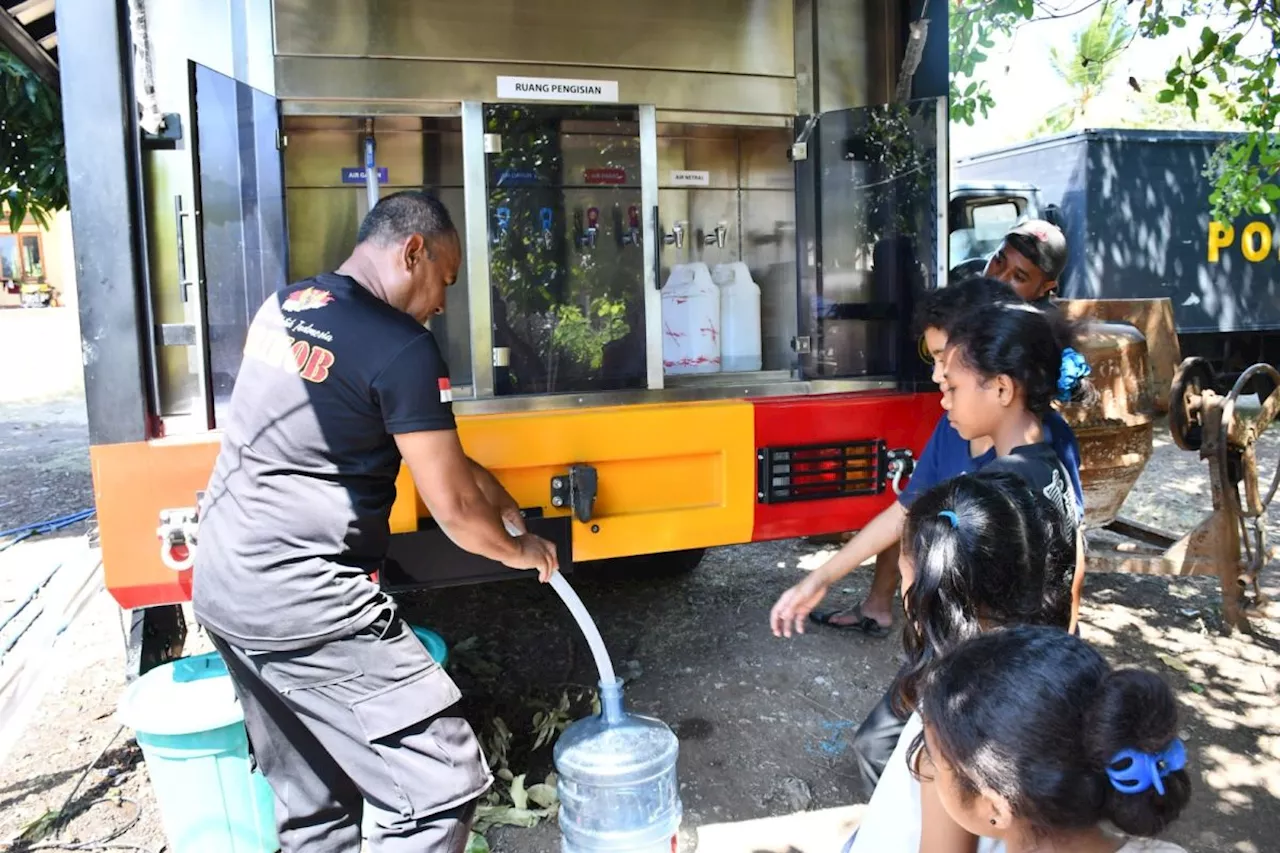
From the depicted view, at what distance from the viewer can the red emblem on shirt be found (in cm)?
204

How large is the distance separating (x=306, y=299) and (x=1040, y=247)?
105 inches

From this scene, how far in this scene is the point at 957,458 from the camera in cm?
239

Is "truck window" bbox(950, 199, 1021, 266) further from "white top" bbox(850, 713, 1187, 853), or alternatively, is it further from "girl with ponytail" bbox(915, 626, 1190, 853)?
"girl with ponytail" bbox(915, 626, 1190, 853)

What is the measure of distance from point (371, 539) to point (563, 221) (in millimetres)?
1499

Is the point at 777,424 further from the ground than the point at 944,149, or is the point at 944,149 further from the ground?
the point at 944,149

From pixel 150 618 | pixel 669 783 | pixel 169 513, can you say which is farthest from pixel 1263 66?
pixel 150 618

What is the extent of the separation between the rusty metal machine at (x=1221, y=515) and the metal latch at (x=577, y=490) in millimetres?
2336

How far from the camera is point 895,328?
329cm

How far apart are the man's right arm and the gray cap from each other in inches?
94.3

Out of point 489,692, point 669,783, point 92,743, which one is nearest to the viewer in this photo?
point 669,783

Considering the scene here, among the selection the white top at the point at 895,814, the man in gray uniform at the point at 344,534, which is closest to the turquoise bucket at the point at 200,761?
the man in gray uniform at the point at 344,534

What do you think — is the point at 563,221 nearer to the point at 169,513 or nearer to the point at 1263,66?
the point at 169,513

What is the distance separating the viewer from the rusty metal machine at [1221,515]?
3.97 metres

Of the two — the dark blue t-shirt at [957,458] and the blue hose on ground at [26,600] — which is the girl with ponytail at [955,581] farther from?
the blue hose on ground at [26,600]
